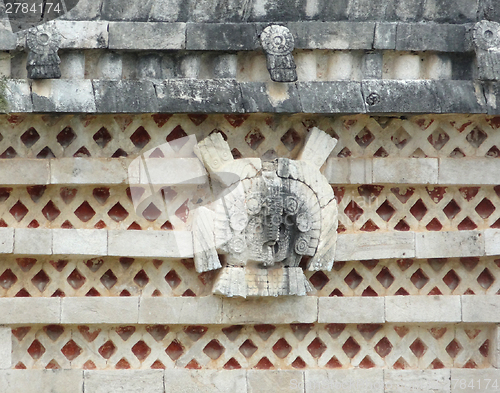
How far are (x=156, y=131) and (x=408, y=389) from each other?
2764mm

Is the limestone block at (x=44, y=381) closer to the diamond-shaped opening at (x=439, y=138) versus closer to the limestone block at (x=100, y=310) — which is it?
the limestone block at (x=100, y=310)

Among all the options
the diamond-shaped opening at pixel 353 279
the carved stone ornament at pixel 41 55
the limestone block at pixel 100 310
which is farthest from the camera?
the diamond-shaped opening at pixel 353 279

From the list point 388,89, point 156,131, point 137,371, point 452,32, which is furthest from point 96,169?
point 452,32

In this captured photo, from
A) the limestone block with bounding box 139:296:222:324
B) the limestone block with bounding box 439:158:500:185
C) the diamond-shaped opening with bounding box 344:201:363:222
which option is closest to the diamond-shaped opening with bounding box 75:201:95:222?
the limestone block with bounding box 139:296:222:324

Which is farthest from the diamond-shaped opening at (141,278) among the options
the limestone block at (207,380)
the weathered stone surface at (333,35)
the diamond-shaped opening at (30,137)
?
the weathered stone surface at (333,35)

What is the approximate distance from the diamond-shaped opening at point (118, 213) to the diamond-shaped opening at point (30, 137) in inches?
30.0

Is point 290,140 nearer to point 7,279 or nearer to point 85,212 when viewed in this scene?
point 85,212

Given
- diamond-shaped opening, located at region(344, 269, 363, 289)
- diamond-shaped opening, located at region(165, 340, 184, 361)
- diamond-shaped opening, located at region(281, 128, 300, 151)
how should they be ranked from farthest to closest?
diamond-shaped opening, located at region(344, 269, 363, 289)
diamond-shaped opening, located at region(281, 128, 300, 151)
diamond-shaped opening, located at region(165, 340, 184, 361)

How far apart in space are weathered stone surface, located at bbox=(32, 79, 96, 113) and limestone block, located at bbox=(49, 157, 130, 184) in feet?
1.41

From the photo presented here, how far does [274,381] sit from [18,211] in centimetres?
230

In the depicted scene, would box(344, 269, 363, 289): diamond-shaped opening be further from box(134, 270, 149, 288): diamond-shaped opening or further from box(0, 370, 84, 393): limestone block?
box(0, 370, 84, 393): limestone block

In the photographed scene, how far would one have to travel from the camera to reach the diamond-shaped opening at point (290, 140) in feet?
25.7

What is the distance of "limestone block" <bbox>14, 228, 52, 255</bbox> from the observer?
743 centimetres

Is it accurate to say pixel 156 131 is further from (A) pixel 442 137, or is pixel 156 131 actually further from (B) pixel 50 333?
(A) pixel 442 137
